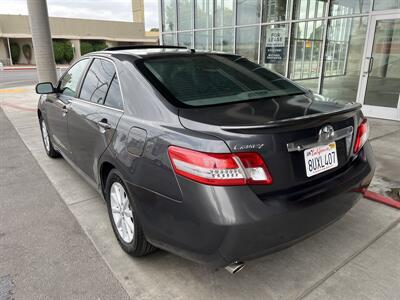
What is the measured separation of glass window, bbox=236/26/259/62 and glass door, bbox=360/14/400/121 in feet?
11.6

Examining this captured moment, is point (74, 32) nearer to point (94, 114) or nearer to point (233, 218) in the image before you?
point (94, 114)

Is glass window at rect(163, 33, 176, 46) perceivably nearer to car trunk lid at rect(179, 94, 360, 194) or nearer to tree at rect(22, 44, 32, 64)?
car trunk lid at rect(179, 94, 360, 194)

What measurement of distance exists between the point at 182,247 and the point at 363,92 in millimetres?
7132

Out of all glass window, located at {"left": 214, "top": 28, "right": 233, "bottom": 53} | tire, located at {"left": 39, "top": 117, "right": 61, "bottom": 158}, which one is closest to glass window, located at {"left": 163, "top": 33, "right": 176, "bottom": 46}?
glass window, located at {"left": 214, "top": 28, "right": 233, "bottom": 53}

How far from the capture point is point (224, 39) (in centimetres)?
1118

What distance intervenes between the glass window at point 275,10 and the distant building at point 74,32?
38174 mm

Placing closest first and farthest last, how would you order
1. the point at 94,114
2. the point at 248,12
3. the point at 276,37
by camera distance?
the point at 94,114, the point at 276,37, the point at 248,12

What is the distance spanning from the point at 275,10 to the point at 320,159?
8482mm

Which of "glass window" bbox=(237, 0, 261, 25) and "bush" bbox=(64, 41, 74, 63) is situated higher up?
"glass window" bbox=(237, 0, 261, 25)

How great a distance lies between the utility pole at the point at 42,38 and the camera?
8992mm

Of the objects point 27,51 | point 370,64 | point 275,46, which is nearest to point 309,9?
point 275,46

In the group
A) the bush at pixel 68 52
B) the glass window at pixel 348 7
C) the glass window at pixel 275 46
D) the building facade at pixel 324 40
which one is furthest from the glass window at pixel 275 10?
the bush at pixel 68 52

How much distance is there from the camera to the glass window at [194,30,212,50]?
38.6ft

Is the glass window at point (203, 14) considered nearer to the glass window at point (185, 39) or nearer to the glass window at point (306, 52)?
the glass window at point (185, 39)
